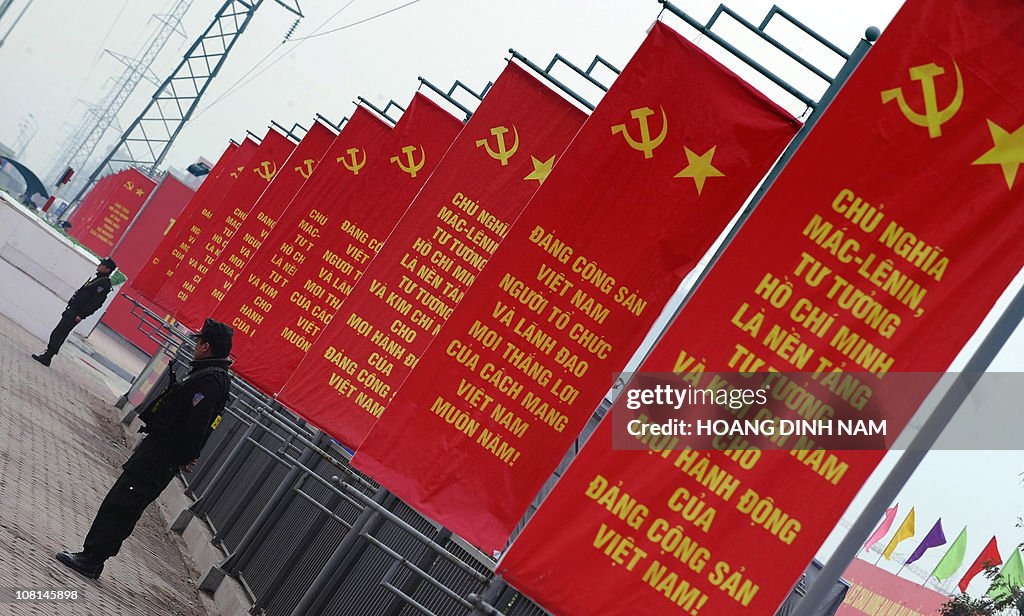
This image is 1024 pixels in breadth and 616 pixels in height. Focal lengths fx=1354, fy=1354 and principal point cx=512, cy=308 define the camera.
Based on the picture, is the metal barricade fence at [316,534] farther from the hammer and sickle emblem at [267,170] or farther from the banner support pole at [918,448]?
the hammer and sickle emblem at [267,170]

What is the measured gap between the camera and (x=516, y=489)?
8.25m

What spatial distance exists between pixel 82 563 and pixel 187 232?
A: 52.7 feet

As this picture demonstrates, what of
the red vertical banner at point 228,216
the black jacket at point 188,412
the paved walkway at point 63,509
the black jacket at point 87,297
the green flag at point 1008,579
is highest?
the green flag at point 1008,579

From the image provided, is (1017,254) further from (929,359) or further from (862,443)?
(862,443)

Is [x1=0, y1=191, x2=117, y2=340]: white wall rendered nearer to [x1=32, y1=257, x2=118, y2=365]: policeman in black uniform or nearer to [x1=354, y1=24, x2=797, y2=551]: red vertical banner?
[x1=32, y1=257, x2=118, y2=365]: policeman in black uniform

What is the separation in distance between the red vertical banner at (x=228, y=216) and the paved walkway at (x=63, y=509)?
91.1 inches

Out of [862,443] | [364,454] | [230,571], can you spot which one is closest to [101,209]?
[230,571]

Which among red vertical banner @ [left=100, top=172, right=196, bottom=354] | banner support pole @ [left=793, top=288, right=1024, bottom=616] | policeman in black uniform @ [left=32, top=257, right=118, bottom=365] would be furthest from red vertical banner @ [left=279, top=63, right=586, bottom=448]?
red vertical banner @ [left=100, top=172, right=196, bottom=354]

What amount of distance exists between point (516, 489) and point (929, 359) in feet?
10.3

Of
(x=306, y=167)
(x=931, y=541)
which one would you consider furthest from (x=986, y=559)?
(x=306, y=167)

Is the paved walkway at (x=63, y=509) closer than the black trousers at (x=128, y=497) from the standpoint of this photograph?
Yes

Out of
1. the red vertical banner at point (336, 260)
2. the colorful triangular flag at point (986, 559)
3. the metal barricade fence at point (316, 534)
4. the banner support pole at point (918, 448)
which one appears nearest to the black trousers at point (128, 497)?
the metal barricade fence at point (316, 534)

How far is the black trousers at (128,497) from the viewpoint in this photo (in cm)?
932

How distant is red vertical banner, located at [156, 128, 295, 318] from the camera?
21781 mm
